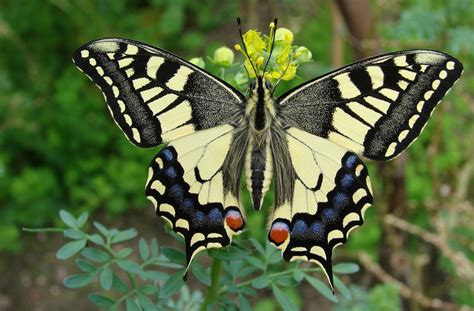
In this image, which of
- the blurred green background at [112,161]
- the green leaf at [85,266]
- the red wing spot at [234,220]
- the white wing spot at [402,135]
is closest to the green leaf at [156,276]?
the green leaf at [85,266]

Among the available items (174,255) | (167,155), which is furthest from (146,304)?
(167,155)

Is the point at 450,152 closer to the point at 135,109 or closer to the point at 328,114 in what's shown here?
the point at 328,114

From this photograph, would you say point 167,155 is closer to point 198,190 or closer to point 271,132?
point 198,190

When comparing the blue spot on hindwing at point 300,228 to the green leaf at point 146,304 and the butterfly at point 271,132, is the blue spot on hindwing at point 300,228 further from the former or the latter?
the green leaf at point 146,304

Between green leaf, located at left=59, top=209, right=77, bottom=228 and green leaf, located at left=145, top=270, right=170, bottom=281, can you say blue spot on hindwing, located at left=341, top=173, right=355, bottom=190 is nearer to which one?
green leaf, located at left=145, top=270, right=170, bottom=281

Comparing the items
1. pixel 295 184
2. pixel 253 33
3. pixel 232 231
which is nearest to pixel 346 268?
pixel 295 184

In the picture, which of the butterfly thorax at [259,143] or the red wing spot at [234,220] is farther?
the butterfly thorax at [259,143]

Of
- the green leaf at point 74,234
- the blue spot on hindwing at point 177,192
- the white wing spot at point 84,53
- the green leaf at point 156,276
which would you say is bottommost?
the green leaf at point 156,276

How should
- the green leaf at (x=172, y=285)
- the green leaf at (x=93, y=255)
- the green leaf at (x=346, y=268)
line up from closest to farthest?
1. the green leaf at (x=172, y=285)
2. the green leaf at (x=93, y=255)
3. the green leaf at (x=346, y=268)
